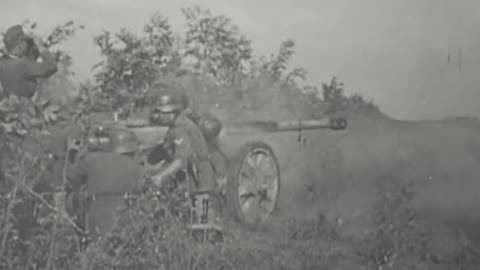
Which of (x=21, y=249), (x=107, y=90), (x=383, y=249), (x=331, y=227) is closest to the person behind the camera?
(x=21, y=249)

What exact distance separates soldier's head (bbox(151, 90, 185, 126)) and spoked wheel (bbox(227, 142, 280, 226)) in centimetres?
141

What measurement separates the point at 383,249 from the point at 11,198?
9.69ft

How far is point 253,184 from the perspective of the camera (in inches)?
359

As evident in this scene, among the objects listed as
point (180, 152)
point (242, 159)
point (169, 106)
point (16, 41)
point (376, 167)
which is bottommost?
point (180, 152)

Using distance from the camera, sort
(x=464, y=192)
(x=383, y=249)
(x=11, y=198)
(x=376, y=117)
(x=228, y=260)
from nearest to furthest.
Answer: (x=11, y=198)
(x=228, y=260)
(x=383, y=249)
(x=464, y=192)
(x=376, y=117)

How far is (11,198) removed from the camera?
487 centimetres


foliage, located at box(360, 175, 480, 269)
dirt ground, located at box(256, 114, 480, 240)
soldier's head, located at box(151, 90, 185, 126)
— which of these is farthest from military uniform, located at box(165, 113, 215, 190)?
dirt ground, located at box(256, 114, 480, 240)

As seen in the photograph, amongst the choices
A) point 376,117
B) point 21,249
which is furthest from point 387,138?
point 21,249

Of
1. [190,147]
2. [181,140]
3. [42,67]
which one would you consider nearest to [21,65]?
[42,67]

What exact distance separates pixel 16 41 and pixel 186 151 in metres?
1.68

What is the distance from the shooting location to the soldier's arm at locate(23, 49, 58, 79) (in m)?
6.48

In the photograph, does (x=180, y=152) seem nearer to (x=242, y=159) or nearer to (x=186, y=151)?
(x=186, y=151)

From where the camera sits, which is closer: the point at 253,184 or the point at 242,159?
the point at 242,159

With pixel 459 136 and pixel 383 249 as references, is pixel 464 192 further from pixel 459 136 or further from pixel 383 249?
pixel 383 249
